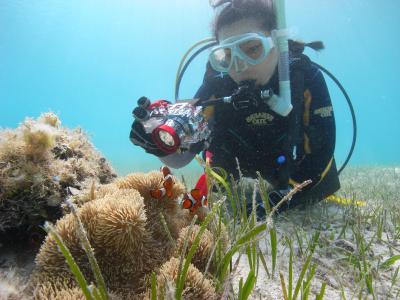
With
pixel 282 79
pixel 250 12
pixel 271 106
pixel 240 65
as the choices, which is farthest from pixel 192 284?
pixel 250 12

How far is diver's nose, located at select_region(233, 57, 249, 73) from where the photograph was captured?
12.2ft

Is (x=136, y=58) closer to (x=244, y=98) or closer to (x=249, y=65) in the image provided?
(x=249, y=65)

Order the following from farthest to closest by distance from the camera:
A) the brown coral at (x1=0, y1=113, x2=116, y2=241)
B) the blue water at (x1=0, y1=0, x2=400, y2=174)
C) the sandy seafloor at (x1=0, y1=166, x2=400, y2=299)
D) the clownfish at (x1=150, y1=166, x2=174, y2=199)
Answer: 1. the blue water at (x1=0, y1=0, x2=400, y2=174)
2. the brown coral at (x1=0, y1=113, x2=116, y2=241)
3. the clownfish at (x1=150, y1=166, x2=174, y2=199)
4. the sandy seafloor at (x1=0, y1=166, x2=400, y2=299)

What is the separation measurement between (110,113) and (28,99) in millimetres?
36327

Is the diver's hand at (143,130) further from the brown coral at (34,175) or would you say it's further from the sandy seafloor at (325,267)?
the sandy seafloor at (325,267)

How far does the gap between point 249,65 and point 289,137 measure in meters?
1.08

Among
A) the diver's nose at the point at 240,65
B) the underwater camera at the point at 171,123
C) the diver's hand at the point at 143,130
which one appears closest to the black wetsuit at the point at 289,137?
the diver's nose at the point at 240,65

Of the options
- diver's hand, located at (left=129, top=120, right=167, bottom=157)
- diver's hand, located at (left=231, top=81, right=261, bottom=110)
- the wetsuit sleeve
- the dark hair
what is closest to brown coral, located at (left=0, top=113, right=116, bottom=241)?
diver's hand, located at (left=129, top=120, right=167, bottom=157)

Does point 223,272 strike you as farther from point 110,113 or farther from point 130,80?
point 110,113

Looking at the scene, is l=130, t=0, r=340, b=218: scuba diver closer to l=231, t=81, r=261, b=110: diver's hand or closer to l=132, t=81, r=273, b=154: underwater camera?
l=231, t=81, r=261, b=110: diver's hand

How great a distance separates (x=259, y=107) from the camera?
3857mm

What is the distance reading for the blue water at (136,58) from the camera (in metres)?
38.2

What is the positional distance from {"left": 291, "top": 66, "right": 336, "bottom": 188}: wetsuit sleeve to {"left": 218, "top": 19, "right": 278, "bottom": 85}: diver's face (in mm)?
565

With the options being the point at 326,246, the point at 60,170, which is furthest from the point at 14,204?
the point at 326,246
